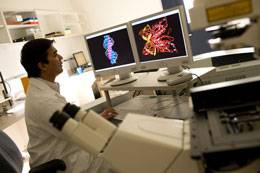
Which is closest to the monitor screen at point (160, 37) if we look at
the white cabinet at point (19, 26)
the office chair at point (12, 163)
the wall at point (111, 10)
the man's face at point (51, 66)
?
the man's face at point (51, 66)

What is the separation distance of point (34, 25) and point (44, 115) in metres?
2.74

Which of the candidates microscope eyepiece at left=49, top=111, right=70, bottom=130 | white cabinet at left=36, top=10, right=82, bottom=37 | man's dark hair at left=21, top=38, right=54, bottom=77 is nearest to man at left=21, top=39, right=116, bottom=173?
man's dark hair at left=21, top=38, right=54, bottom=77

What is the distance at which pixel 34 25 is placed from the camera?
3.79m

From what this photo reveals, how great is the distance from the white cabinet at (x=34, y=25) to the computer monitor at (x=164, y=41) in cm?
220

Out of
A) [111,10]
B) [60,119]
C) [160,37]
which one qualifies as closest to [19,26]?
[111,10]

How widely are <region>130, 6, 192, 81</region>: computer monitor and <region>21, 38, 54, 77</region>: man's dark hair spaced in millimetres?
623

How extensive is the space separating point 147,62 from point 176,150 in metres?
1.07

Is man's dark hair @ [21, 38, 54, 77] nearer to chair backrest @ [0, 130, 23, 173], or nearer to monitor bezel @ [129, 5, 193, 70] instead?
chair backrest @ [0, 130, 23, 173]

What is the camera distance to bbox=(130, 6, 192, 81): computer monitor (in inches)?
64.1

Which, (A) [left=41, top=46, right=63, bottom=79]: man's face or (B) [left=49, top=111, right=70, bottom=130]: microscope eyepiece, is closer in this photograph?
(B) [left=49, top=111, right=70, bottom=130]: microscope eyepiece

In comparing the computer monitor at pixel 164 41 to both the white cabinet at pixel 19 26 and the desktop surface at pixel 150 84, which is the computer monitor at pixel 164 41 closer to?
the desktop surface at pixel 150 84

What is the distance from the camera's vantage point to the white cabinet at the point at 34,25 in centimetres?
341

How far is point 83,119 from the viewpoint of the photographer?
99cm

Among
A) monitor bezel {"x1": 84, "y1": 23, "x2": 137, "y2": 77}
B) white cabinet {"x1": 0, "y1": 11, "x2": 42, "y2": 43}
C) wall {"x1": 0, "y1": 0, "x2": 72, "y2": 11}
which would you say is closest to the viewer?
monitor bezel {"x1": 84, "y1": 23, "x2": 137, "y2": 77}
